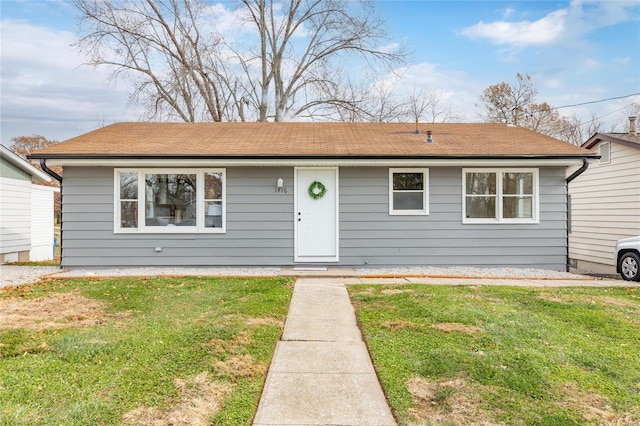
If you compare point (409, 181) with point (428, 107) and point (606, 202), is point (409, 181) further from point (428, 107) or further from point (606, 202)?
point (428, 107)

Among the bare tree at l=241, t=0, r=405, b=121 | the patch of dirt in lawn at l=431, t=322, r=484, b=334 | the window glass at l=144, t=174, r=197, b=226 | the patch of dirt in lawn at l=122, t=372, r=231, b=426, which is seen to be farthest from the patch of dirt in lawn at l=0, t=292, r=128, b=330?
the bare tree at l=241, t=0, r=405, b=121

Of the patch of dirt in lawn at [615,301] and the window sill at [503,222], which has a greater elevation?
the window sill at [503,222]

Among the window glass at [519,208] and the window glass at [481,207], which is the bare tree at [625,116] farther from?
the window glass at [481,207]

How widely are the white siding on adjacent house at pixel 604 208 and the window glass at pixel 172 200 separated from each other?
412 inches

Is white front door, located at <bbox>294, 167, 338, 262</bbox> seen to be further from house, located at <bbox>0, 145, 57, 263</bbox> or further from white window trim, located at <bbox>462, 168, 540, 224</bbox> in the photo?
house, located at <bbox>0, 145, 57, 263</bbox>

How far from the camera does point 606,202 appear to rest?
10.4 meters

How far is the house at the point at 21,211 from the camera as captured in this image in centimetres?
1195

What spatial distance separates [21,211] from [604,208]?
17782 mm

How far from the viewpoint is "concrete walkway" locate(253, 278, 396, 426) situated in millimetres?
2473

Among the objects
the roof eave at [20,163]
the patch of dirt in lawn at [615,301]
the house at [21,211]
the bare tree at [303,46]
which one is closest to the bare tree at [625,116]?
the bare tree at [303,46]

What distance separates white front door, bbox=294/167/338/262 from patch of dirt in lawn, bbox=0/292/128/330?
13.8 ft

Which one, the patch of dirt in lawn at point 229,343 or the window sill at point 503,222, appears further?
the window sill at point 503,222

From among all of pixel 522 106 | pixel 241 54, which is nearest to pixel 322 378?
pixel 241 54

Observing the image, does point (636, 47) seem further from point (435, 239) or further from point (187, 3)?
point (187, 3)
